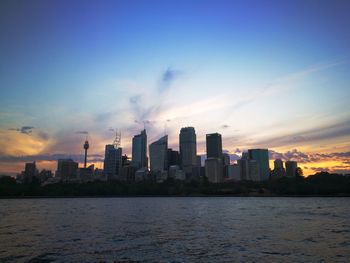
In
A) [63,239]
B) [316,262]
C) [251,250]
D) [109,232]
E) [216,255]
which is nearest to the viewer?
[316,262]

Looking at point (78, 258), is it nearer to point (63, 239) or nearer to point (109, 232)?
point (63, 239)

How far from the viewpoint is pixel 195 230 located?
60.7 meters

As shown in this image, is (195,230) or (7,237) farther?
(195,230)

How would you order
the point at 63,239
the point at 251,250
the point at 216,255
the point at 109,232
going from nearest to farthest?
1. the point at 216,255
2. the point at 251,250
3. the point at 63,239
4. the point at 109,232

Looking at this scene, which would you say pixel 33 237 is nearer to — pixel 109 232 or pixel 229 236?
pixel 109 232

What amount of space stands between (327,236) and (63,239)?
4107cm

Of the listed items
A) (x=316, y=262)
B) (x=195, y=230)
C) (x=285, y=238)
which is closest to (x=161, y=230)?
(x=195, y=230)

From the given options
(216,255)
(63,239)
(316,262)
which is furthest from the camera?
(63,239)

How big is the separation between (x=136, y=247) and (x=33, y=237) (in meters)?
20.0

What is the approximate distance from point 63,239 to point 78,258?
1544 cm

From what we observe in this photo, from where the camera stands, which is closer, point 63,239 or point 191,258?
point 191,258

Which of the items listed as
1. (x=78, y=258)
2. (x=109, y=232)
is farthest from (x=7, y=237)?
(x=78, y=258)

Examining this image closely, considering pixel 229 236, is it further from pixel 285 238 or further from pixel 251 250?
pixel 251 250

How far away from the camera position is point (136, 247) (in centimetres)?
4262
